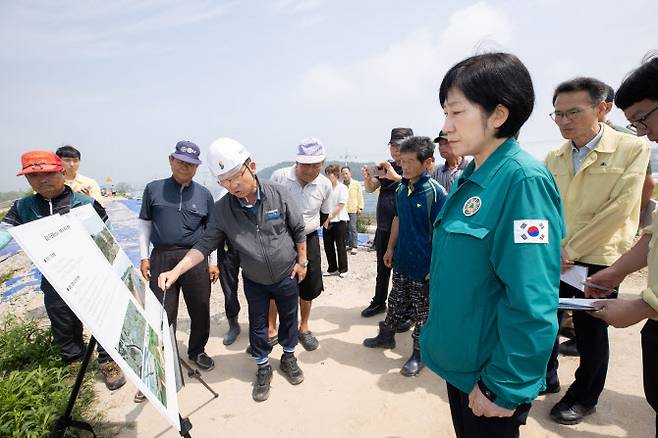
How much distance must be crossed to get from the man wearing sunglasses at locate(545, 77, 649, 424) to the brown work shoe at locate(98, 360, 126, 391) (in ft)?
12.0

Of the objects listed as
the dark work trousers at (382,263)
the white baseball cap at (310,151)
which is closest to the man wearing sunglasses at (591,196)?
the dark work trousers at (382,263)

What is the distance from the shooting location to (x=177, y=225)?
297cm

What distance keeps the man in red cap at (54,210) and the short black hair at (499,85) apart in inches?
113

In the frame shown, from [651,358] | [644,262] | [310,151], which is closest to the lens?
[651,358]

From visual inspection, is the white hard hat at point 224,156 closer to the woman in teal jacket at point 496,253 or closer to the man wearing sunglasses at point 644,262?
the woman in teal jacket at point 496,253

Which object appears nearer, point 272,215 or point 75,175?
point 272,215

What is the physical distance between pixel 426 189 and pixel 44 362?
3.92m

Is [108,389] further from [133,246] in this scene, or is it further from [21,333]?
[133,246]

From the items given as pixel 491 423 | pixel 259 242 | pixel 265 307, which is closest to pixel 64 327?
pixel 265 307

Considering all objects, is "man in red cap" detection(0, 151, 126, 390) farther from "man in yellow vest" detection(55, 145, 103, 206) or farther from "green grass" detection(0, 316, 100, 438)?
"man in yellow vest" detection(55, 145, 103, 206)

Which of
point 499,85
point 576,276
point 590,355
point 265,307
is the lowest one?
point 590,355

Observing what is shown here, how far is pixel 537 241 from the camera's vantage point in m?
1.05

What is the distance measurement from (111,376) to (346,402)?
220 cm

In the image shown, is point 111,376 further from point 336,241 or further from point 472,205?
point 336,241
